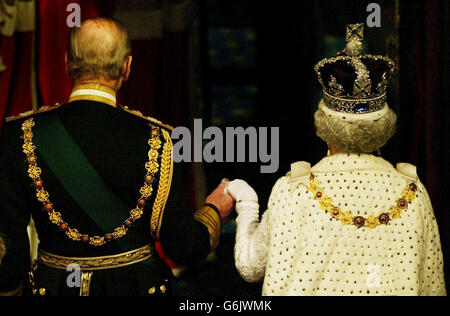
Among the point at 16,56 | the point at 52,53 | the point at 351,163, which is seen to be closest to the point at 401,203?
the point at 351,163

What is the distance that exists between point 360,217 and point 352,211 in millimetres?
33

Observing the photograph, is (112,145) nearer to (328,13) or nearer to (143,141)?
(143,141)

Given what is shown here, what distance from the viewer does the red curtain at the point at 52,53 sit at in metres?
3.67

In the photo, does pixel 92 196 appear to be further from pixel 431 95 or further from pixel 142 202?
pixel 431 95

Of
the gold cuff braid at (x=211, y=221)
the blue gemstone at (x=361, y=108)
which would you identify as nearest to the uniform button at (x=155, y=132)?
the gold cuff braid at (x=211, y=221)

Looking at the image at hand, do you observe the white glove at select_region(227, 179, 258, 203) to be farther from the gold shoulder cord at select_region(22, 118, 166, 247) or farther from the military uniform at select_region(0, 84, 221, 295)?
the gold shoulder cord at select_region(22, 118, 166, 247)

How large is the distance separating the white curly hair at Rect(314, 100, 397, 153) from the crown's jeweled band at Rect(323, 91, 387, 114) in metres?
0.02

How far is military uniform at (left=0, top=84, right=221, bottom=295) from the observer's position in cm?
263

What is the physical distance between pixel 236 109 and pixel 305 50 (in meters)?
1.50

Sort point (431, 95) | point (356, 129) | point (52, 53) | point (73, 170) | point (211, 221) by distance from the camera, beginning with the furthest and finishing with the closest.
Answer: point (52, 53) → point (431, 95) → point (211, 221) → point (73, 170) → point (356, 129)

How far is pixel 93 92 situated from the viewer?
264 centimetres

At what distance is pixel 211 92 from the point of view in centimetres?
675
